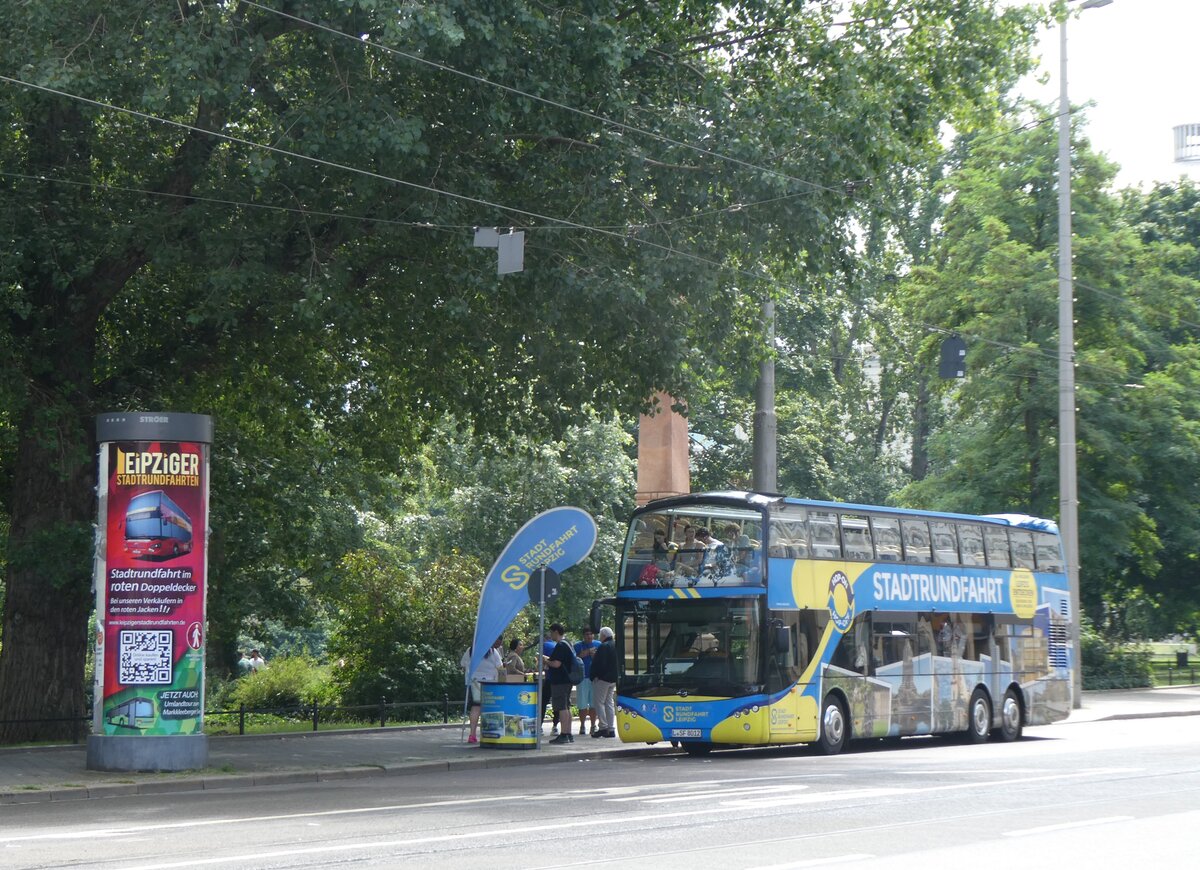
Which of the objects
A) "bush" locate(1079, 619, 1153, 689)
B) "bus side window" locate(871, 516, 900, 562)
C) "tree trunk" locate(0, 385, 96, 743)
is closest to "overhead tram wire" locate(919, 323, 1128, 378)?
"bush" locate(1079, 619, 1153, 689)

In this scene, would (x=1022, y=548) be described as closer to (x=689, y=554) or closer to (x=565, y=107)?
(x=689, y=554)

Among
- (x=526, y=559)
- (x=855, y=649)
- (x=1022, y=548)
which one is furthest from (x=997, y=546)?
(x=526, y=559)

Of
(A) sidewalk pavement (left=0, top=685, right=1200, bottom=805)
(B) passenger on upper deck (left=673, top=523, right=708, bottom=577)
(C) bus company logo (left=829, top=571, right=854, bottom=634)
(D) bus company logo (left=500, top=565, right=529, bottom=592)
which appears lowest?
(A) sidewalk pavement (left=0, top=685, right=1200, bottom=805)

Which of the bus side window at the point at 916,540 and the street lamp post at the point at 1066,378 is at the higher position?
the street lamp post at the point at 1066,378

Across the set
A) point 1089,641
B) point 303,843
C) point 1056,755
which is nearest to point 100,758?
point 303,843

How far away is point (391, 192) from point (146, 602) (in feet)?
19.9

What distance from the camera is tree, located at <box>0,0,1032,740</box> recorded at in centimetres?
1833

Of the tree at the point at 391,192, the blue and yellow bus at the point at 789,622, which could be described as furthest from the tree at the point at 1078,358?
the tree at the point at 391,192

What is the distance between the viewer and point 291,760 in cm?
2045

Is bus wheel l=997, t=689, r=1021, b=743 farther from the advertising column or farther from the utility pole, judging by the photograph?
the advertising column

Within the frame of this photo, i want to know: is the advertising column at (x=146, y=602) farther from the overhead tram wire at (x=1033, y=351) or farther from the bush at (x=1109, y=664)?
the bush at (x=1109, y=664)

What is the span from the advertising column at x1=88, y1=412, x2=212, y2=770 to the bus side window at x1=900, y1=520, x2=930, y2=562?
11.5 meters

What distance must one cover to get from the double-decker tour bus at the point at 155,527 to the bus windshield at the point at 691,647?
7.13m

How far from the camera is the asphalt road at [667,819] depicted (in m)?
10.7
